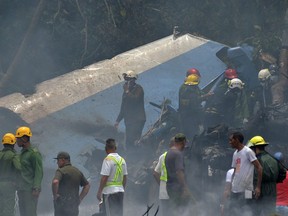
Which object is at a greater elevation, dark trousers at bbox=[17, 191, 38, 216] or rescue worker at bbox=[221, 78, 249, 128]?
rescue worker at bbox=[221, 78, 249, 128]

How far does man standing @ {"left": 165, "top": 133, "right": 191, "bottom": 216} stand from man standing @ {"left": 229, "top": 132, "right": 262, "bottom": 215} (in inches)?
34.8

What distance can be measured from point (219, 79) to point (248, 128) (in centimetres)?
227

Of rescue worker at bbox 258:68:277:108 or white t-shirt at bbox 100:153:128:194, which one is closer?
white t-shirt at bbox 100:153:128:194

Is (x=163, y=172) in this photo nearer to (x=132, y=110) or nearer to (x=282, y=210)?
(x=282, y=210)

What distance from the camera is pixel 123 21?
21.7m

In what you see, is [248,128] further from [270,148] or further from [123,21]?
[123,21]

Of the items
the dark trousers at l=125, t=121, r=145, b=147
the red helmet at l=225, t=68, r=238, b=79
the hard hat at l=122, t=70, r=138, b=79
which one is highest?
the hard hat at l=122, t=70, r=138, b=79

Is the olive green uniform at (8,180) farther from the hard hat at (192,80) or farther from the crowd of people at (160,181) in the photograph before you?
the hard hat at (192,80)

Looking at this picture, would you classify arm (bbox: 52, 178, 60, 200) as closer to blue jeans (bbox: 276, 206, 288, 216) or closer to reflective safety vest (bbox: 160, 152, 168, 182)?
reflective safety vest (bbox: 160, 152, 168, 182)

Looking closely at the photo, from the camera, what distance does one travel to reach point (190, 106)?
1788 centimetres

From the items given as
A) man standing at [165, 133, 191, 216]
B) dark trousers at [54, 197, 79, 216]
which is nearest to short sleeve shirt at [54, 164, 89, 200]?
dark trousers at [54, 197, 79, 216]

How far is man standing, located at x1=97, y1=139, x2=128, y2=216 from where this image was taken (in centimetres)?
1294

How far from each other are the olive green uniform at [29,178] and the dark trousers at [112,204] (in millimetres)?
1058

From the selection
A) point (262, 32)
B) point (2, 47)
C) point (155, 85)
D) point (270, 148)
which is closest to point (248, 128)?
point (270, 148)
